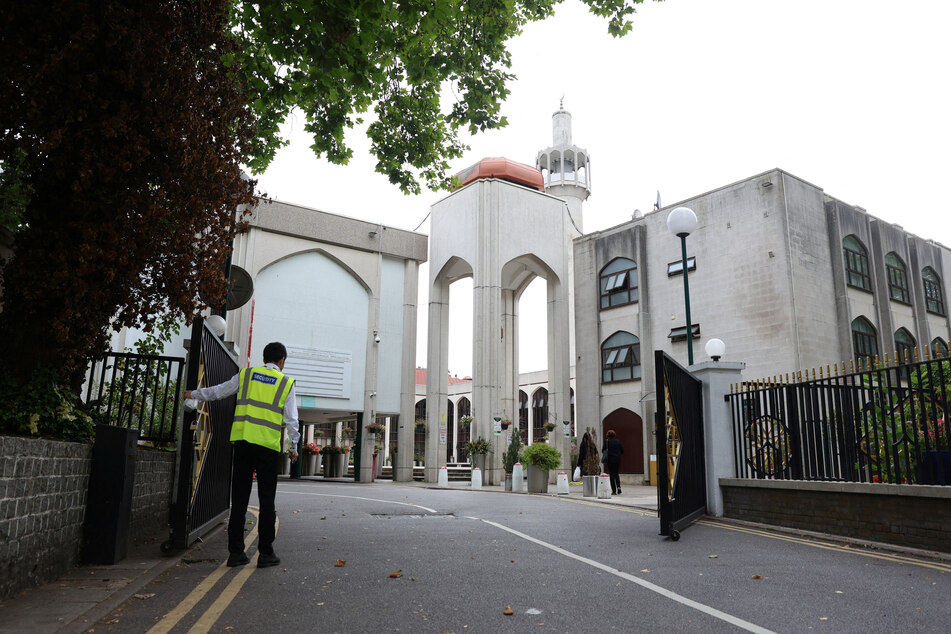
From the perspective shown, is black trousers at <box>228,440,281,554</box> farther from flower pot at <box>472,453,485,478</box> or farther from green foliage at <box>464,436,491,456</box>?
flower pot at <box>472,453,485,478</box>

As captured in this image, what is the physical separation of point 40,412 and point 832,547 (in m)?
8.36

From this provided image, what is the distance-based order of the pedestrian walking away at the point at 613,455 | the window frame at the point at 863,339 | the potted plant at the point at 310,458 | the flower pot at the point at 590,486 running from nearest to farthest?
the flower pot at the point at 590,486
the pedestrian walking away at the point at 613,455
the window frame at the point at 863,339
the potted plant at the point at 310,458

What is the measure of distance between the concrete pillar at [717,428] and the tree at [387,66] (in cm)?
560

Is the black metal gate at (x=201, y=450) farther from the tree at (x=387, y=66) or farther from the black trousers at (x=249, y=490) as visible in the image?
the tree at (x=387, y=66)

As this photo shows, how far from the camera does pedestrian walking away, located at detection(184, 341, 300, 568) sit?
6.54m

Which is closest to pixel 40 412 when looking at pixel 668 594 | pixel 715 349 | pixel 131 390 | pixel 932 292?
pixel 131 390

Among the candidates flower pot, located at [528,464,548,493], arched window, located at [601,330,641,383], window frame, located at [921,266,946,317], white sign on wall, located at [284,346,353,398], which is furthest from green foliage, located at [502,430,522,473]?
window frame, located at [921,266,946,317]

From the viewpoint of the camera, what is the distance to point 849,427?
9344mm

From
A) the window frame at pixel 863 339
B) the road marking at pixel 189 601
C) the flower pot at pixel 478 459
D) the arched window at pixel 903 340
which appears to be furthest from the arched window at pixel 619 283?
the road marking at pixel 189 601

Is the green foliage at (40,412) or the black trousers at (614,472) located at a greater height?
the green foliage at (40,412)

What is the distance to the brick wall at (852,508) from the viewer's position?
25.5 ft

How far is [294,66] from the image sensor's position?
1037 centimetres

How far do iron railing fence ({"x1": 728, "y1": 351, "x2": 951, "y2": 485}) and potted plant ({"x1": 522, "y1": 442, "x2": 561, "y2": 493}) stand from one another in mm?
10701

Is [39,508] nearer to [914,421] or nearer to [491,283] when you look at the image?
[914,421]
